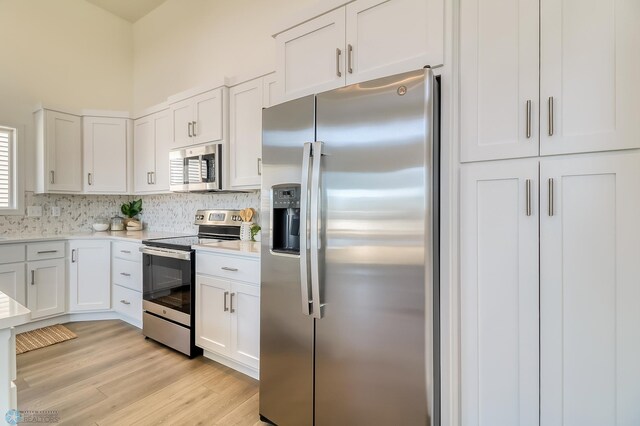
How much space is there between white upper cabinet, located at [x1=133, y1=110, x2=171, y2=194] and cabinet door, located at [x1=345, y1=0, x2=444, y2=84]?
2.55m

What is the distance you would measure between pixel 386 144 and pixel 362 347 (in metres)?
0.91

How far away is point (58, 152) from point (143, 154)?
88 centimetres

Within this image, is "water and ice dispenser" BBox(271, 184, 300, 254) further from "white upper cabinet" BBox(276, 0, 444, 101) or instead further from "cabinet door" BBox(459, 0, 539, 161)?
"cabinet door" BBox(459, 0, 539, 161)

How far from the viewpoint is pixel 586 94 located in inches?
43.6

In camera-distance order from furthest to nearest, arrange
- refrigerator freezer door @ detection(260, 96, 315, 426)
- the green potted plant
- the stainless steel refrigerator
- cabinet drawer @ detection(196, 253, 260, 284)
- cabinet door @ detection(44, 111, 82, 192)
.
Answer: the green potted plant
cabinet door @ detection(44, 111, 82, 192)
cabinet drawer @ detection(196, 253, 260, 284)
refrigerator freezer door @ detection(260, 96, 315, 426)
the stainless steel refrigerator

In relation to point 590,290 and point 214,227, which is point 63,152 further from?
Answer: point 590,290

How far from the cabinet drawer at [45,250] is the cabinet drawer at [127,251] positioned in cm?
49

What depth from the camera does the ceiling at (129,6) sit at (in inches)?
162

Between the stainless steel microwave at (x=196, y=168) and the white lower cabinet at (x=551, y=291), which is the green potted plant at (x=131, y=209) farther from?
the white lower cabinet at (x=551, y=291)

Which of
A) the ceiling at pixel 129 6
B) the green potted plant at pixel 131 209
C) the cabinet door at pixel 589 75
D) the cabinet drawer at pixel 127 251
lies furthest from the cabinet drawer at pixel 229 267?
the ceiling at pixel 129 6

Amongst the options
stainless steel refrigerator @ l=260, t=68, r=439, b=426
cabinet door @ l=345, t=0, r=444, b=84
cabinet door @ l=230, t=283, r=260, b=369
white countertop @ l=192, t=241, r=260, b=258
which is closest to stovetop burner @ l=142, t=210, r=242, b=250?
white countertop @ l=192, t=241, r=260, b=258

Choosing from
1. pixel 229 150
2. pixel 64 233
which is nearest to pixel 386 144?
pixel 229 150

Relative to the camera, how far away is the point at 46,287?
335 cm

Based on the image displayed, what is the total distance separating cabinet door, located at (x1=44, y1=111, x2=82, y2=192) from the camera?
3590 mm
